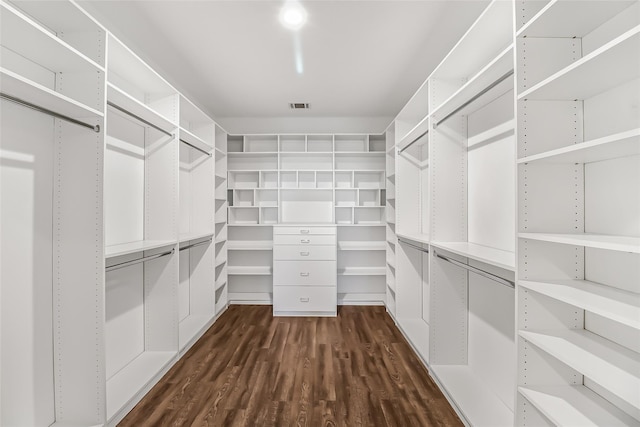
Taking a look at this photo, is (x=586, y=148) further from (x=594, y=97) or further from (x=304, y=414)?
(x=304, y=414)

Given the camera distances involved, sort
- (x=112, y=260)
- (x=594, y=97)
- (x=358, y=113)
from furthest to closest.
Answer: (x=358, y=113) < (x=112, y=260) < (x=594, y=97)

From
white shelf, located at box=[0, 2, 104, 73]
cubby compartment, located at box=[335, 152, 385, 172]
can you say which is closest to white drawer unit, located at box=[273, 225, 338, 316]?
cubby compartment, located at box=[335, 152, 385, 172]

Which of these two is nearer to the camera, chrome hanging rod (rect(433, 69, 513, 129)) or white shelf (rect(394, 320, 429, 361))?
chrome hanging rod (rect(433, 69, 513, 129))

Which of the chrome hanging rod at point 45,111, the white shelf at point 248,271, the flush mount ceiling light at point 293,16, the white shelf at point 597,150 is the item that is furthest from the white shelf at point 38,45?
the white shelf at point 248,271

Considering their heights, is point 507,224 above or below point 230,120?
below

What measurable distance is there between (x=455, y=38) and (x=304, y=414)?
2.87 meters

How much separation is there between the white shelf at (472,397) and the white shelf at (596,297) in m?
1.01

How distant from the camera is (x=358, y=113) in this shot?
13.5 ft

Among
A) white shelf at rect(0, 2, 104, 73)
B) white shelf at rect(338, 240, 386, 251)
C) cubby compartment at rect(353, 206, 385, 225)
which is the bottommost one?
white shelf at rect(338, 240, 386, 251)

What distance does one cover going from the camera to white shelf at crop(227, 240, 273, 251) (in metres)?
4.00

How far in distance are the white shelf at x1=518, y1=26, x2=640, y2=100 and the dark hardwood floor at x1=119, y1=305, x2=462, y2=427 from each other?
6.09 ft

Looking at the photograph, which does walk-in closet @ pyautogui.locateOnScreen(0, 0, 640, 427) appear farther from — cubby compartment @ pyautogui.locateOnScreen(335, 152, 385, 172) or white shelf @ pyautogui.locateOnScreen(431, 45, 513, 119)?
cubby compartment @ pyautogui.locateOnScreen(335, 152, 385, 172)

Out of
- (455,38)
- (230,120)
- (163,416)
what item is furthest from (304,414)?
(230,120)

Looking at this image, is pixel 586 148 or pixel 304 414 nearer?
pixel 586 148
